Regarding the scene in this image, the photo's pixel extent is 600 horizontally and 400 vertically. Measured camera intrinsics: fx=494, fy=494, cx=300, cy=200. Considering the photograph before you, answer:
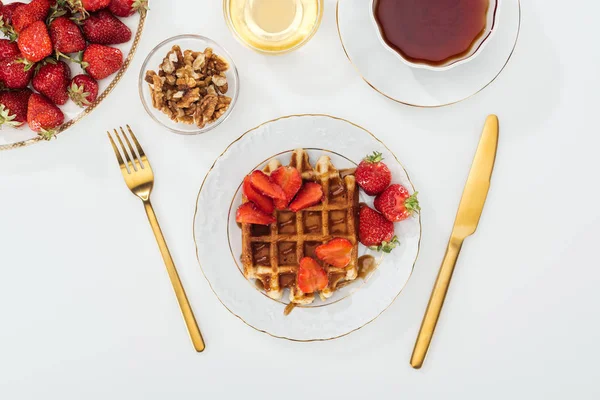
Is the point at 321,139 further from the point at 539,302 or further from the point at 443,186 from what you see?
the point at 539,302

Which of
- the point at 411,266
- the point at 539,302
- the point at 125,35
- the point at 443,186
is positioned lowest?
the point at 539,302

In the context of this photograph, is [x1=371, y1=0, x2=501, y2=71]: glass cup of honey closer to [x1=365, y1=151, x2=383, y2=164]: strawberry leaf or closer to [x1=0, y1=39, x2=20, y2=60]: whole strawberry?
[x1=365, y1=151, x2=383, y2=164]: strawberry leaf

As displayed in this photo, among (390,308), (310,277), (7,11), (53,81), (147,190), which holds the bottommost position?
(390,308)

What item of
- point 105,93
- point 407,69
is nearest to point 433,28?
point 407,69

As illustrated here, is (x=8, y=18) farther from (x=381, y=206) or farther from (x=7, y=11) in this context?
(x=381, y=206)

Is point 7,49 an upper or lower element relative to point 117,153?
upper

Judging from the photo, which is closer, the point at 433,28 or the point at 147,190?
the point at 433,28

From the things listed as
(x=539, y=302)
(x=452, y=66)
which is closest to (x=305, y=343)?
(x=539, y=302)

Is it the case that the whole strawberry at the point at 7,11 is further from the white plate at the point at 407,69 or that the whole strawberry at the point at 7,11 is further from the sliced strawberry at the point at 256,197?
the white plate at the point at 407,69
